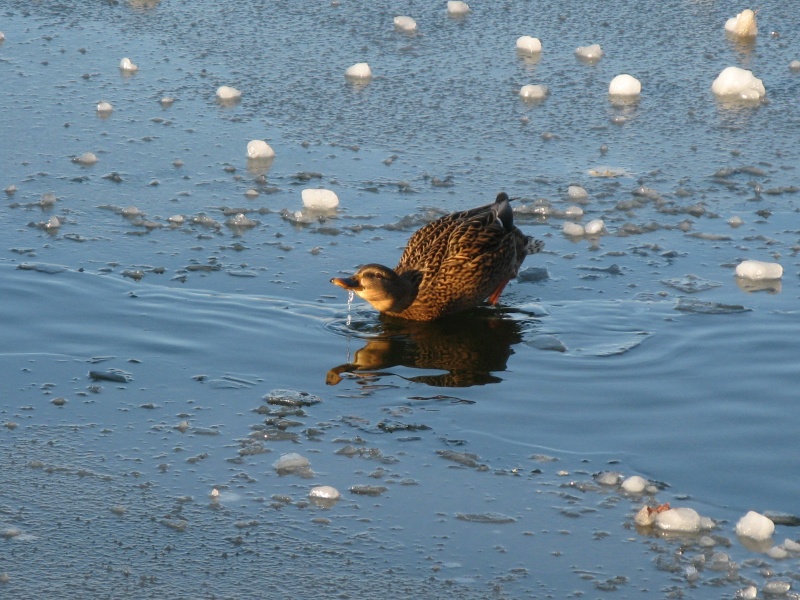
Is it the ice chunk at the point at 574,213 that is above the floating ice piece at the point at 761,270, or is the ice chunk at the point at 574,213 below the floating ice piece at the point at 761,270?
above

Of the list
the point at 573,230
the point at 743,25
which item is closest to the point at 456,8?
the point at 743,25

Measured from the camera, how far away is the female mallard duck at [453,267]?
247 inches

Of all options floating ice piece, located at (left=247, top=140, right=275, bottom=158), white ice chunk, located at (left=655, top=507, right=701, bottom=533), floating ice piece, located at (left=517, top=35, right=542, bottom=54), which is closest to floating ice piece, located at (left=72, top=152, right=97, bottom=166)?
floating ice piece, located at (left=247, top=140, right=275, bottom=158)

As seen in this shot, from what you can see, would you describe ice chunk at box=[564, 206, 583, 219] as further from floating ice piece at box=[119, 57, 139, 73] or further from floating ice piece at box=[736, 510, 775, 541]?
floating ice piece at box=[119, 57, 139, 73]

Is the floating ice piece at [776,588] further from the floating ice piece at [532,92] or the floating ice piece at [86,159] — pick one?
the floating ice piece at [532,92]

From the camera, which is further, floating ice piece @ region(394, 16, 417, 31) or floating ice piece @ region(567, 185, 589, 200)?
floating ice piece @ region(394, 16, 417, 31)

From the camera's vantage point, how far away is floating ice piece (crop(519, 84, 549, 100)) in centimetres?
904

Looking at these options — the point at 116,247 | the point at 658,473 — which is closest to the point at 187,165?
the point at 116,247

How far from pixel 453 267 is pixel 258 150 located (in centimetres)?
211

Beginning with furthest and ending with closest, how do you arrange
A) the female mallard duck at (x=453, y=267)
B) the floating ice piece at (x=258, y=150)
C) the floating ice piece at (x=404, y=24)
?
the floating ice piece at (x=404, y=24) → the floating ice piece at (x=258, y=150) → the female mallard duck at (x=453, y=267)

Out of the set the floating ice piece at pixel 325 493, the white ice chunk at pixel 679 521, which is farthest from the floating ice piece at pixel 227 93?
the white ice chunk at pixel 679 521

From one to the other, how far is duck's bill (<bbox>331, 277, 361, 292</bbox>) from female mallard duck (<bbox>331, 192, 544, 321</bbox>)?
1.1 inches

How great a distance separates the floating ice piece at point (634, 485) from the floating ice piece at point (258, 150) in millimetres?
4207

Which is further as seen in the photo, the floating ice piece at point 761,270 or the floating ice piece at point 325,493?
the floating ice piece at point 761,270
